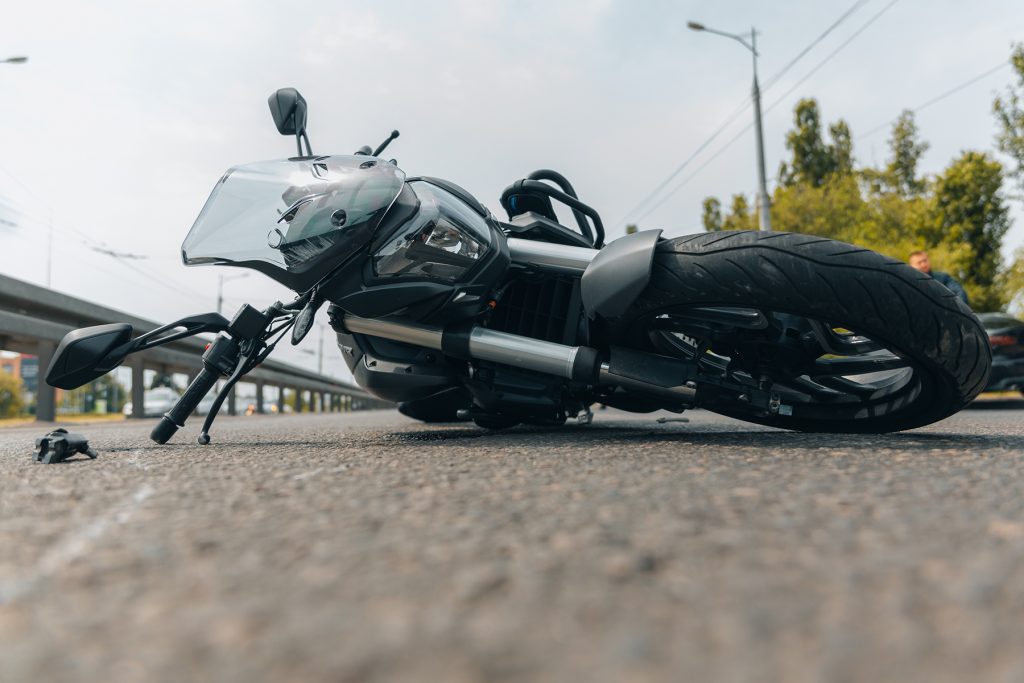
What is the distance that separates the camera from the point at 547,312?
2.81m

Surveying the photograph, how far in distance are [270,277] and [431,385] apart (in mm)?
775

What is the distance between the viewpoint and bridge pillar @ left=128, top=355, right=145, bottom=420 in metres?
12.6

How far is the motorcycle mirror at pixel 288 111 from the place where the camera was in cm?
289

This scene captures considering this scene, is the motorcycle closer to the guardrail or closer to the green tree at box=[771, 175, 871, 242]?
the guardrail

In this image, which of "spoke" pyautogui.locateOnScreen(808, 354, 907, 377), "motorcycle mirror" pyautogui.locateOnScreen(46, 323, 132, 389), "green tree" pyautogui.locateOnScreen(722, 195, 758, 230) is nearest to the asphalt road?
"spoke" pyautogui.locateOnScreen(808, 354, 907, 377)

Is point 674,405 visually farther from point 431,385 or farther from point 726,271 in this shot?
point 431,385

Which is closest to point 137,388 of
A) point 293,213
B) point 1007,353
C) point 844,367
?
point 293,213

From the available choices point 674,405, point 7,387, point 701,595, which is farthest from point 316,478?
point 7,387

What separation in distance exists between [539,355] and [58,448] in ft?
5.59

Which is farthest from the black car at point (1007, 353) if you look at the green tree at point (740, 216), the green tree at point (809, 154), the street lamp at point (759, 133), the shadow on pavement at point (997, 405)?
the green tree at point (809, 154)

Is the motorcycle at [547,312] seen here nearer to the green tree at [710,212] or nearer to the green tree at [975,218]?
the green tree at [975,218]

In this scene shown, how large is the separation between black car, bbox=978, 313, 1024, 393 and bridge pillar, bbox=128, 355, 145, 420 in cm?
1334

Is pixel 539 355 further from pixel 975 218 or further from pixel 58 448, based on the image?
pixel 975 218

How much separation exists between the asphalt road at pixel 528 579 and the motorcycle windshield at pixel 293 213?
4.03ft
